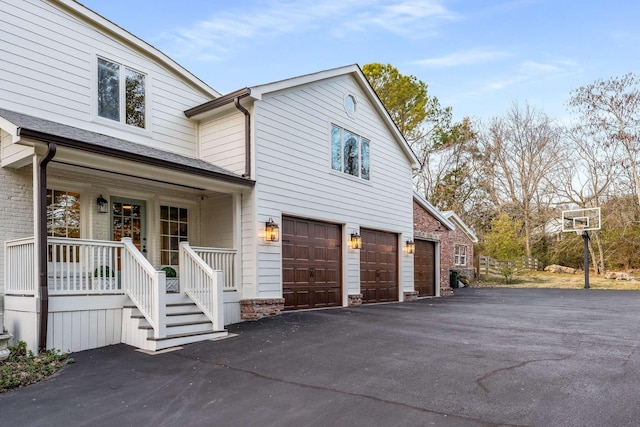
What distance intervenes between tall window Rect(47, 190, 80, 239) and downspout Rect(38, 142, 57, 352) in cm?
176

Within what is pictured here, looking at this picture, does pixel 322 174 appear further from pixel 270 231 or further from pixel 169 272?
pixel 169 272

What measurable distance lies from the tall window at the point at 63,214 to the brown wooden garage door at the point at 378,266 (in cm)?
703

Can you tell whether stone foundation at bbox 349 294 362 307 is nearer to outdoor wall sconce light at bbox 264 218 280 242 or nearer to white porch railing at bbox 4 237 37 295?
outdoor wall sconce light at bbox 264 218 280 242

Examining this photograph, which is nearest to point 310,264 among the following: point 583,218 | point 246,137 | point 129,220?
point 246,137

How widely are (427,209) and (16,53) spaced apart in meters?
13.1

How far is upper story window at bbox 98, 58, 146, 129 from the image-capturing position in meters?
8.98

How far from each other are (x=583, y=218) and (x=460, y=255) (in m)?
6.07

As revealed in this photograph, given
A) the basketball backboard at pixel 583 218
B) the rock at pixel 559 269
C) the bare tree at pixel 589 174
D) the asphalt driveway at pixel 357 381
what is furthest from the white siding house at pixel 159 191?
the rock at pixel 559 269

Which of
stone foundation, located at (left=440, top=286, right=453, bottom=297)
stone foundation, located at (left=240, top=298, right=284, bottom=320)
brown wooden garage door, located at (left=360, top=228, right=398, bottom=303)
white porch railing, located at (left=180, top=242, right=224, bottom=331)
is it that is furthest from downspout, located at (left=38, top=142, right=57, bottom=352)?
stone foundation, located at (left=440, top=286, right=453, bottom=297)

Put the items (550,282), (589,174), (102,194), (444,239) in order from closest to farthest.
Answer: (102,194), (444,239), (550,282), (589,174)

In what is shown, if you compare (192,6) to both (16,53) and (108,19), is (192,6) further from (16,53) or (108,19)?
(16,53)

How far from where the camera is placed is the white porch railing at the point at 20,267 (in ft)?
21.6

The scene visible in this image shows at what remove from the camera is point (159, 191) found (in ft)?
31.1

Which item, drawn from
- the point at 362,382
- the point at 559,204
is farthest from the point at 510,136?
the point at 362,382
